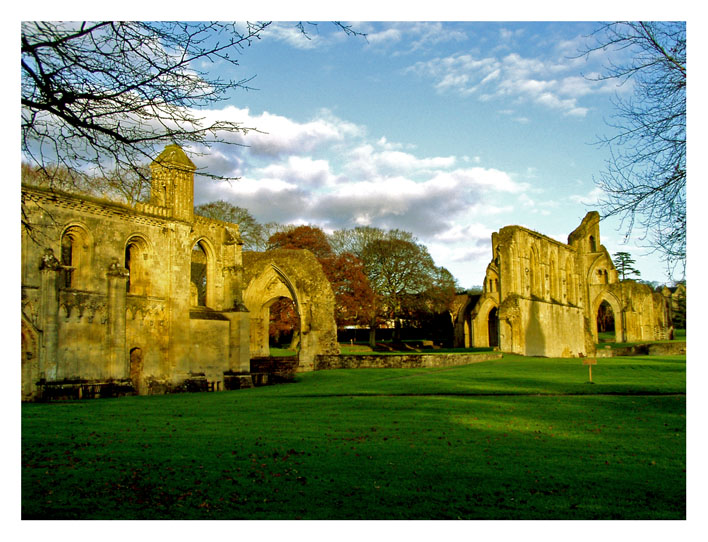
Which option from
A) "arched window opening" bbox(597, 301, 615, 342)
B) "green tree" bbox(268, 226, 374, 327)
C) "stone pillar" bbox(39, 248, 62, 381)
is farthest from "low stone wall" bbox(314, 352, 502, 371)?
"arched window opening" bbox(597, 301, 615, 342)

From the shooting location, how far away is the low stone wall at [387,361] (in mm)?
27375

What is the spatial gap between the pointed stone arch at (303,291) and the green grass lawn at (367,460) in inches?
615

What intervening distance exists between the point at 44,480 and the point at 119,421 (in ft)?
18.4

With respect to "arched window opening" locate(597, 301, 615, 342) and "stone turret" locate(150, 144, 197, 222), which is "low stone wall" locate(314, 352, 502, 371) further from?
"arched window opening" locate(597, 301, 615, 342)

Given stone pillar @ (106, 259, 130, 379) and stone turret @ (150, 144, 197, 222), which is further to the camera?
stone turret @ (150, 144, 197, 222)

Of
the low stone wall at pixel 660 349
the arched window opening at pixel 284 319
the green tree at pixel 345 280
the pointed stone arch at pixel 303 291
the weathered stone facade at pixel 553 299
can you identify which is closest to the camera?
the pointed stone arch at pixel 303 291

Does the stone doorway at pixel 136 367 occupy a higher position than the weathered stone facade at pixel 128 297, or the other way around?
the weathered stone facade at pixel 128 297

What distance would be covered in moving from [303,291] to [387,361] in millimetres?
6076

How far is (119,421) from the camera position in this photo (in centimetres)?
1213

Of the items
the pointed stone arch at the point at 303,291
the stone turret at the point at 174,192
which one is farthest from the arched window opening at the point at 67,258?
the pointed stone arch at the point at 303,291

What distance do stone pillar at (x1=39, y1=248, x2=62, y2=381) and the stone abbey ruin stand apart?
3cm

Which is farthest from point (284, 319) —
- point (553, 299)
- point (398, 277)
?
point (553, 299)

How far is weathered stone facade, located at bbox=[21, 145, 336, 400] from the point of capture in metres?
19.4

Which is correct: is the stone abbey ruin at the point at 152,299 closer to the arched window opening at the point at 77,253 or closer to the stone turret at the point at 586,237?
the arched window opening at the point at 77,253
